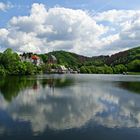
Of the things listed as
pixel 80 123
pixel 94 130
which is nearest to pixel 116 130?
pixel 94 130

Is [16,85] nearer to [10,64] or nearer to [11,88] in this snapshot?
[11,88]

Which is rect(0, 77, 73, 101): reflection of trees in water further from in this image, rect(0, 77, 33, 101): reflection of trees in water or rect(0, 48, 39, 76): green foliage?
rect(0, 48, 39, 76): green foliage

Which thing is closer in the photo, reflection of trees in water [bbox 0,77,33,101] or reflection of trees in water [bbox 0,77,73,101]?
reflection of trees in water [bbox 0,77,33,101]

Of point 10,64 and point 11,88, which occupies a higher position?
point 10,64

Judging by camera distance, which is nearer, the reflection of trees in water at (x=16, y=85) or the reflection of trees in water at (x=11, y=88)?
the reflection of trees in water at (x=11, y=88)

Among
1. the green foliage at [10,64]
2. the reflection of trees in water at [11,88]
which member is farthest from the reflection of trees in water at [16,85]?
the green foliage at [10,64]

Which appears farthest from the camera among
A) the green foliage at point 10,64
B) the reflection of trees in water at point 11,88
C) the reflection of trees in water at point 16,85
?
the green foliage at point 10,64

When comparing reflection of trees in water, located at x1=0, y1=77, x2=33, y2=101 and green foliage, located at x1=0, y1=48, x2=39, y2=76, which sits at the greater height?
green foliage, located at x1=0, y1=48, x2=39, y2=76

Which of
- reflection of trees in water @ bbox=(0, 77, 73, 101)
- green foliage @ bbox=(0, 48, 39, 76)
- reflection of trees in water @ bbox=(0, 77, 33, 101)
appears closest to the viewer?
reflection of trees in water @ bbox=(0, 77, 33, 101)

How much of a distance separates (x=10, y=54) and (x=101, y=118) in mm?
96563

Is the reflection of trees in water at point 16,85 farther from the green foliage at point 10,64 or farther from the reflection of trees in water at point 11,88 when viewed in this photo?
the green foliage at point 10,64

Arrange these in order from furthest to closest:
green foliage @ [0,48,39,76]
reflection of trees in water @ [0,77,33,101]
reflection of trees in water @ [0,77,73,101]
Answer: green foliage @ [0,48,39,76]
reflection of trees in water @ [0,77,73,101]
reflection of trees in water @ [0,77,33,101]

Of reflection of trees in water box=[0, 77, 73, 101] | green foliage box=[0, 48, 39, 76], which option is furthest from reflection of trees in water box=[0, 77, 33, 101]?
green foliage box=[0, 48, 39, 76]

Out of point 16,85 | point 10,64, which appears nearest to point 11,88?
point 16,85
